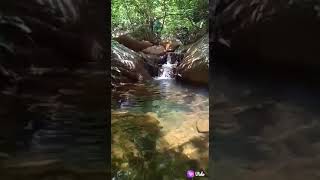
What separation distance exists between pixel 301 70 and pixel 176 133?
2.68 ft

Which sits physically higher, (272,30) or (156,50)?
(272,30)

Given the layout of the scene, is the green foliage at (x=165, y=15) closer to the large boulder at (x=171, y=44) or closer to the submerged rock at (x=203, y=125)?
the large boulder at (x=171, y=44)

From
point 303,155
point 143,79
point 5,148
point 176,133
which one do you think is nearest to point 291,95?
point 303,155

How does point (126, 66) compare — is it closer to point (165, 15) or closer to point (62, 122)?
point (165, 15)

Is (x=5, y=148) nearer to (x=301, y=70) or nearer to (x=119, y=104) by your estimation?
(x=119, y=104)

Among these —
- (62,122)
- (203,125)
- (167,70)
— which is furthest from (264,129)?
(62,122)

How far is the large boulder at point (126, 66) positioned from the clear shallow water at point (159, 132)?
6 centimetres

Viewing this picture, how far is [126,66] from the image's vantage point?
268 cm

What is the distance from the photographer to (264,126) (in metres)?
2.58

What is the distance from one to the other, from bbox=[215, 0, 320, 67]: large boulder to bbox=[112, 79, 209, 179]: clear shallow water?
352 mm

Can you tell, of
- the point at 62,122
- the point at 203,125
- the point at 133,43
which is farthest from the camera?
the point at 133,43

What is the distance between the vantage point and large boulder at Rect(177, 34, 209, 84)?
2.66 m

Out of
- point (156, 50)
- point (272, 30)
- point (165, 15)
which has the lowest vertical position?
point (156, 50)

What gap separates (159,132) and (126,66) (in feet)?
1.46
